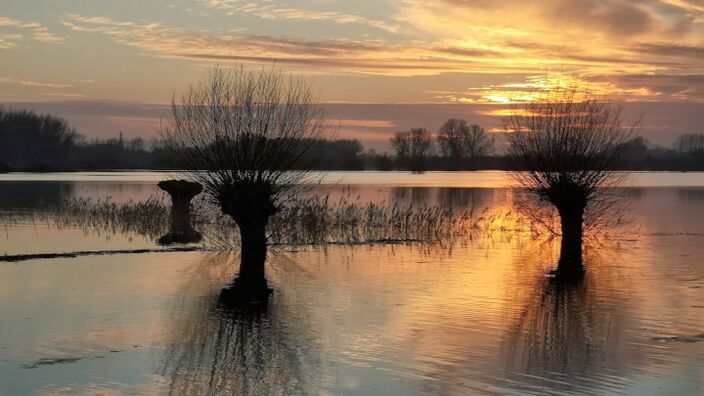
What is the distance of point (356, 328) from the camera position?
1355 cm

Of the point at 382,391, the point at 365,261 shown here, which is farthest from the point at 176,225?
the point at 382,391

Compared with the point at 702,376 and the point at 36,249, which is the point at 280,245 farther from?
the point at 702,376

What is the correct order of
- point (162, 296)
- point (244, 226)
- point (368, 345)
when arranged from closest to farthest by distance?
point (368, 345)
point (162, 296)
point (244, 226)

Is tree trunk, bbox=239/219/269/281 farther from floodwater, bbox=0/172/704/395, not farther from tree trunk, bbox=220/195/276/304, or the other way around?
floodwater, bbox=0/172/704/395

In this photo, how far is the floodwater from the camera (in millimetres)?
10172

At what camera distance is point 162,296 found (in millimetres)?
16656

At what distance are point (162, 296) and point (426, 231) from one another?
17.8m

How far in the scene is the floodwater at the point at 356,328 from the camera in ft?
33.4

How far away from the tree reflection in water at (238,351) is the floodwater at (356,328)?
0.04 m

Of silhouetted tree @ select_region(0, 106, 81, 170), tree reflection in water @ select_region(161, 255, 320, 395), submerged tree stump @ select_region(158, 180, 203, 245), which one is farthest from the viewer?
silhouetted tree @ select_region(0, 106, 81, 170)

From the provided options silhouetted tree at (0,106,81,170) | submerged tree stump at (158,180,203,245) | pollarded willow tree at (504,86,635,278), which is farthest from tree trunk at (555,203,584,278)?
silhouetted tree at (0,106,81,170)

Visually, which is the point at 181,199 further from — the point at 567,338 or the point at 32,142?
the point at 32,142

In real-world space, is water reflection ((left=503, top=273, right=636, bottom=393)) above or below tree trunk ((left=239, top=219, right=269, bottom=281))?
below

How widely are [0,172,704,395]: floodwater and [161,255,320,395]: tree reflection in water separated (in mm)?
39
